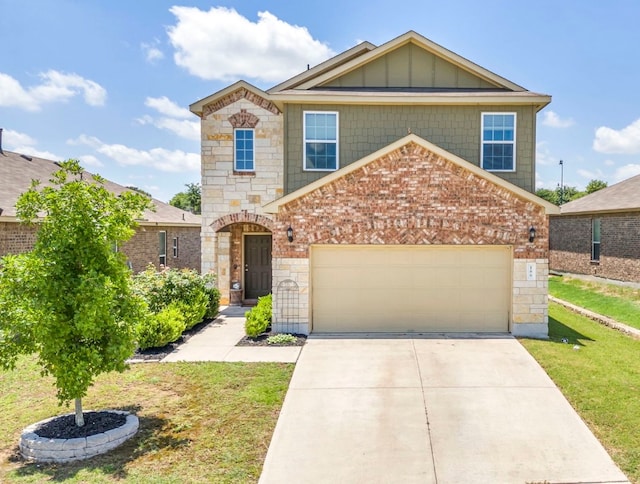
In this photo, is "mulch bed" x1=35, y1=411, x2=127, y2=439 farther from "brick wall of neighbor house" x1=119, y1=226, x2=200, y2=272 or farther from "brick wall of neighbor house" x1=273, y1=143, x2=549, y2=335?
"brick wall of neighbor house" x1=119, y1=226, x2=200, y2=272

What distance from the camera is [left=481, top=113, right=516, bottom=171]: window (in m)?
12.7

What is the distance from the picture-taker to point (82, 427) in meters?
5.89

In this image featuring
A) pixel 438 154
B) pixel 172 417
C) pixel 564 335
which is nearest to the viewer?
pixel 172 417

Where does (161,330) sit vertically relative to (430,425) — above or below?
above

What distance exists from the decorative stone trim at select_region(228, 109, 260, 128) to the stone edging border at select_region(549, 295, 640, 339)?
38.8ft

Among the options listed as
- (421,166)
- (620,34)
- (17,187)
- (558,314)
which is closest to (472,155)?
(421,166)

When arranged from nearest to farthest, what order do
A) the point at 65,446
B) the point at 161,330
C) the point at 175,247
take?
the point at 65,446 → the point at 161,330 → the point at 175,247

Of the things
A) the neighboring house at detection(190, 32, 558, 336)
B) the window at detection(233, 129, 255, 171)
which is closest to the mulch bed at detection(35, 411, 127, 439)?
the neighboring house at detection(190, 32, 558, 336)

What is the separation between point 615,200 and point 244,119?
16.8 meters

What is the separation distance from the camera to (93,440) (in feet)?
18.0

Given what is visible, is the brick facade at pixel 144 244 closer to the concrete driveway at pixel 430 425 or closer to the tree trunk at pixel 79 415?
the tree trunk at pixel 79 415

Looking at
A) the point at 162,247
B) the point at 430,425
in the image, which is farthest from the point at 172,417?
the point at 162,247

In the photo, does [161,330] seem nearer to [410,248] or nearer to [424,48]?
[410,248]

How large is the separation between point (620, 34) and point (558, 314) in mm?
9752
